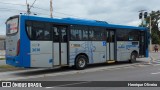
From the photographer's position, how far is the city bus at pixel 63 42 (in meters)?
17.4

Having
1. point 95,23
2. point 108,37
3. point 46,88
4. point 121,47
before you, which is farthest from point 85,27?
point 46,88

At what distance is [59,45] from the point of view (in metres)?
19.1

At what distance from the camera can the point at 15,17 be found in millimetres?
17703

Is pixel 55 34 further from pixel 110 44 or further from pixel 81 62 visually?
pixel 110 44

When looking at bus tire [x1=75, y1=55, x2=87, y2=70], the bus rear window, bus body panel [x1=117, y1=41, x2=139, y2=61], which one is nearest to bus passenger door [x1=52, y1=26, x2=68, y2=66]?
bus tire [x1=75, y1=55, x2=87, y2=70]

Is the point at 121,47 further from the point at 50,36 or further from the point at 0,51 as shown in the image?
the point at 0,51

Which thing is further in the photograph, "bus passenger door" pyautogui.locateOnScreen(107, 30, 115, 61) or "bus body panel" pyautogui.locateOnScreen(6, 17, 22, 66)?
"bus passenger door" pyautogui.locateOnScreen(107, 30, 115, 61)

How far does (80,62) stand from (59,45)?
2177 millimetres

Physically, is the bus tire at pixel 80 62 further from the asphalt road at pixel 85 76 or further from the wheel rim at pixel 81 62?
the asphalt road at pixel 85 76

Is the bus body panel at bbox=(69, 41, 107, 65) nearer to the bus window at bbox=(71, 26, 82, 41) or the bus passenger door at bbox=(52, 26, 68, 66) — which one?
the bus window at bbox=(71, 26, 82, 41)

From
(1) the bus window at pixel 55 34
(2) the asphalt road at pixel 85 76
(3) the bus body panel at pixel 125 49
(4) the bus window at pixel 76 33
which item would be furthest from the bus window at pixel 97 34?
(1) the bus window at pixel 55 34

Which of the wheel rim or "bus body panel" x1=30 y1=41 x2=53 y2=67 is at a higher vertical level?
"bus body panel" x1=30 y1=41 x2=53 y2=67

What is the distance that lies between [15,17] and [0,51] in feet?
122

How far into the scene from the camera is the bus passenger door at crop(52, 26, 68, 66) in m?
18.9
